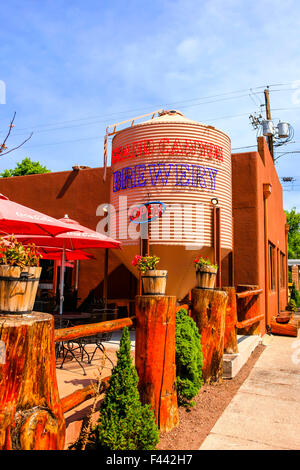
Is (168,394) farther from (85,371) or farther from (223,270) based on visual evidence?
(223,270)

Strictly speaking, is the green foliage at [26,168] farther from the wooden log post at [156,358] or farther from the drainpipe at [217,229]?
the wooden log post at [156,358]

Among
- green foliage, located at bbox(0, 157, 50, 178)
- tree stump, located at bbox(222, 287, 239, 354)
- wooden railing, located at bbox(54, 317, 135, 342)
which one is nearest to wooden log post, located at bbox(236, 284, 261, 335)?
tree stump, located at bbox(222, 287, 239, 354)

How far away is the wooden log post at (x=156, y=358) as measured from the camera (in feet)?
11.6

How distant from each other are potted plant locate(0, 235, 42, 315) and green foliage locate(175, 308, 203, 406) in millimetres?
2524

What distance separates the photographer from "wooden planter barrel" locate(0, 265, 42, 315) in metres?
2.15

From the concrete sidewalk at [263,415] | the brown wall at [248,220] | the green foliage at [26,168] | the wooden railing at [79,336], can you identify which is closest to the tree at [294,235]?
the green foliage at [26,168]

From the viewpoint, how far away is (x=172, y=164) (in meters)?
8.19

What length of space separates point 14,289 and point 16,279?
2.5 inches

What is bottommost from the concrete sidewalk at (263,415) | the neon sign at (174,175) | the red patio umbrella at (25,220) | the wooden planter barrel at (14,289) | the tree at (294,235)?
the concrete sidewalk at (263,415)

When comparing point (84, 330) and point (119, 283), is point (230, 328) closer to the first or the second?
point (84, 330)

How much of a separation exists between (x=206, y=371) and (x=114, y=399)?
265 cm

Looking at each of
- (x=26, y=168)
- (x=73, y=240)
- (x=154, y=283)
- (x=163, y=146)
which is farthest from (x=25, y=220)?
(x=26, y=168)
